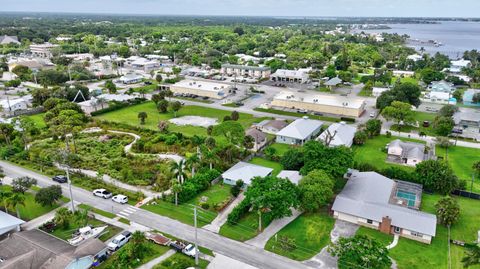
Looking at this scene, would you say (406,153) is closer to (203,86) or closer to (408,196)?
(408,196)

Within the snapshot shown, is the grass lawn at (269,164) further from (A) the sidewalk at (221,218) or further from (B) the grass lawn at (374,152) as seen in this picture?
(B) the grass lawn at (374,152)

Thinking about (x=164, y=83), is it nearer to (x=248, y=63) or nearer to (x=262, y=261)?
(x=248, y=63)

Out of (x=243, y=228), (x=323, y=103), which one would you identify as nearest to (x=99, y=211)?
(x=243, y=228)

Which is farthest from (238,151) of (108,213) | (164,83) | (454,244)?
(164,83)

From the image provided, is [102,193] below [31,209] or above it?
above

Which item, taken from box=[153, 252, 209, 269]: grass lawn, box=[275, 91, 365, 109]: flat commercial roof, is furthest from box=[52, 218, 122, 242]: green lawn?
box=[275, 91, 365, 109]: flat commercial roof

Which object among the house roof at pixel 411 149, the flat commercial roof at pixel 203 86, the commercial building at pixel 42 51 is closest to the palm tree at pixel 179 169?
the house roof at pixel 411 149

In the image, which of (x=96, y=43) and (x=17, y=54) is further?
(x=96, y=43)
